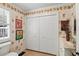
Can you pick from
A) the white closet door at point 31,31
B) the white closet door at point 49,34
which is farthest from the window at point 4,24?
the white closet door at point 49,34

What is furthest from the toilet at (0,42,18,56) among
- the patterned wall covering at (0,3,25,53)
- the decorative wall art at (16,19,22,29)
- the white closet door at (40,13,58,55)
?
the white closet door at (40,13,58,55)

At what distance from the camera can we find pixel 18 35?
96 cm

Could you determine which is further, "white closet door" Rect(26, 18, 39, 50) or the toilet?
"white closet door" Rect(26, 18, 39, 50)

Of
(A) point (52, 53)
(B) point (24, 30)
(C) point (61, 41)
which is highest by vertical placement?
(B) point (24, 30)

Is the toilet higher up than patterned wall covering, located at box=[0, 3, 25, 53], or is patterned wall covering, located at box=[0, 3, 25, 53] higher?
patterned wall covering, located at box=[0, 3, 25, 53]

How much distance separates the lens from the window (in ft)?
2.88

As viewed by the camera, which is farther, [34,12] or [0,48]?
[34,12]

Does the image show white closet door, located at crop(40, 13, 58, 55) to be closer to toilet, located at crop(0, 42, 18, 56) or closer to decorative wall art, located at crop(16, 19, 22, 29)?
decorative wall art, located at crop(16, 19, 22, 29)

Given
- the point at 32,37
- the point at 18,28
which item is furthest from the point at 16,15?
the point at 32,37

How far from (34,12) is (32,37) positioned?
31 centimetres

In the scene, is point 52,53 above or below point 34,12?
below

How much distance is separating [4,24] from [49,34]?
54cm

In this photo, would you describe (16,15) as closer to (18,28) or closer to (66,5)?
(18,28)

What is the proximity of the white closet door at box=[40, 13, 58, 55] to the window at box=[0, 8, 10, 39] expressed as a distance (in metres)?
0.40
